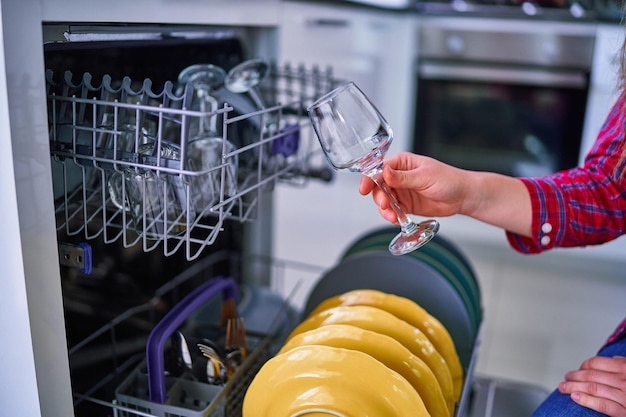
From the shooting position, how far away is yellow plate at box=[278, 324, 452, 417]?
0.67 metres

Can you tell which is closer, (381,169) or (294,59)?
(381,169)

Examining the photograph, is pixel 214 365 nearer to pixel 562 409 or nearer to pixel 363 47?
pixel 562 409

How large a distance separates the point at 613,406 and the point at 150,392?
54 centimetres

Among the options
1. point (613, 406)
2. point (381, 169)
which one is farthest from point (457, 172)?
point (613, 406)

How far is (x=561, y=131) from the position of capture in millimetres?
1761

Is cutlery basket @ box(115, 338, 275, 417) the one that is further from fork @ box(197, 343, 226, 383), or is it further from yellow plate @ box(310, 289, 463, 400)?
yellow plate @ box(310, 289, 463, 400)

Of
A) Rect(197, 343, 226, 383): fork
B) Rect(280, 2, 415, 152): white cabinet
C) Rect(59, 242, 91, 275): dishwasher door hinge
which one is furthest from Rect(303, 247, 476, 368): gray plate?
Rect(280, 2, 415, 152): white cabinet

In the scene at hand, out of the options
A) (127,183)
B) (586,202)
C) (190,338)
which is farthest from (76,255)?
(586,202)

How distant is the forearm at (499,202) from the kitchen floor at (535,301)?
0.85m

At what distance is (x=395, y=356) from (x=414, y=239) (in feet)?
0.44

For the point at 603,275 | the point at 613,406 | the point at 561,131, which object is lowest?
the point at 603,275

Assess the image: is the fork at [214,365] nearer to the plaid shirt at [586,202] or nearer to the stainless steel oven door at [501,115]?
the plaid shirt at [586,202]

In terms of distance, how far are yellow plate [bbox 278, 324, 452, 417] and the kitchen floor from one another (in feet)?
3.20

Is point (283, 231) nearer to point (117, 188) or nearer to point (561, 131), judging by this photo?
point (561, 131)
